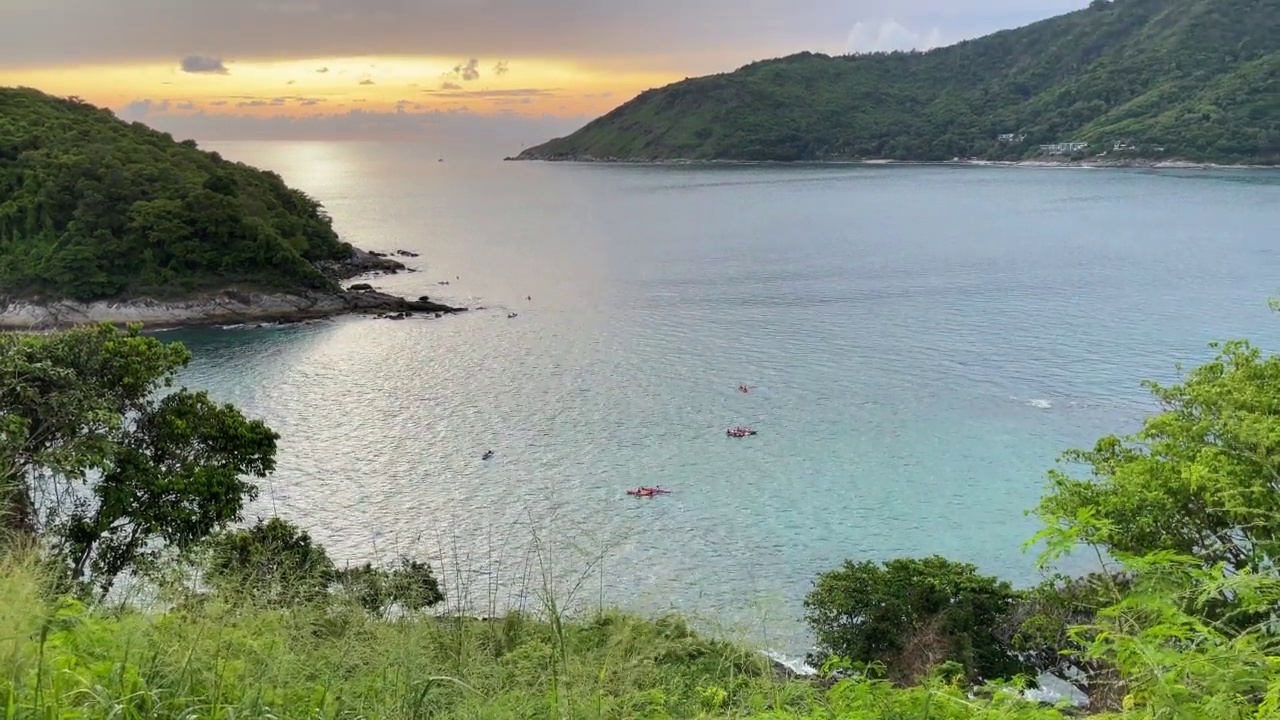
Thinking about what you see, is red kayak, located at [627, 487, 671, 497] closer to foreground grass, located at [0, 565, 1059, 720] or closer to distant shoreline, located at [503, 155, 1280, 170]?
foreground grass, located at [0, 565, 1059, 720]

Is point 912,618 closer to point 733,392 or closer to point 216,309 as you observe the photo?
point 733,392

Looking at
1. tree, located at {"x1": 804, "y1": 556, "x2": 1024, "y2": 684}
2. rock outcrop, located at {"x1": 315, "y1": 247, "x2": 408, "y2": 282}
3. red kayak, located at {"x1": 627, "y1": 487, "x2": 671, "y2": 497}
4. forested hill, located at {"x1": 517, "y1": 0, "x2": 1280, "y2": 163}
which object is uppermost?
forested hill, located at {"x1": 517, "y1": 0, "x2": 1280, "y2": 163}

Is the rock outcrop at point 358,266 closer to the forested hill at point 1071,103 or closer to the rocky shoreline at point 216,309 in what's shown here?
the rocky shoreline at point 216,309

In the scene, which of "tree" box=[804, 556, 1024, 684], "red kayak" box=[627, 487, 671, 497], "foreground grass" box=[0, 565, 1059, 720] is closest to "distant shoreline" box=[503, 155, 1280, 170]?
"red kayak" box=[627, 487, 671, 497]

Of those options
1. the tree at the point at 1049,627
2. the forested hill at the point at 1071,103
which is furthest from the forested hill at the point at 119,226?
the forested hill at the point at 1071,103

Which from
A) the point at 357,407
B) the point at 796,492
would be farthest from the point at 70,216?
the point at 796,492
